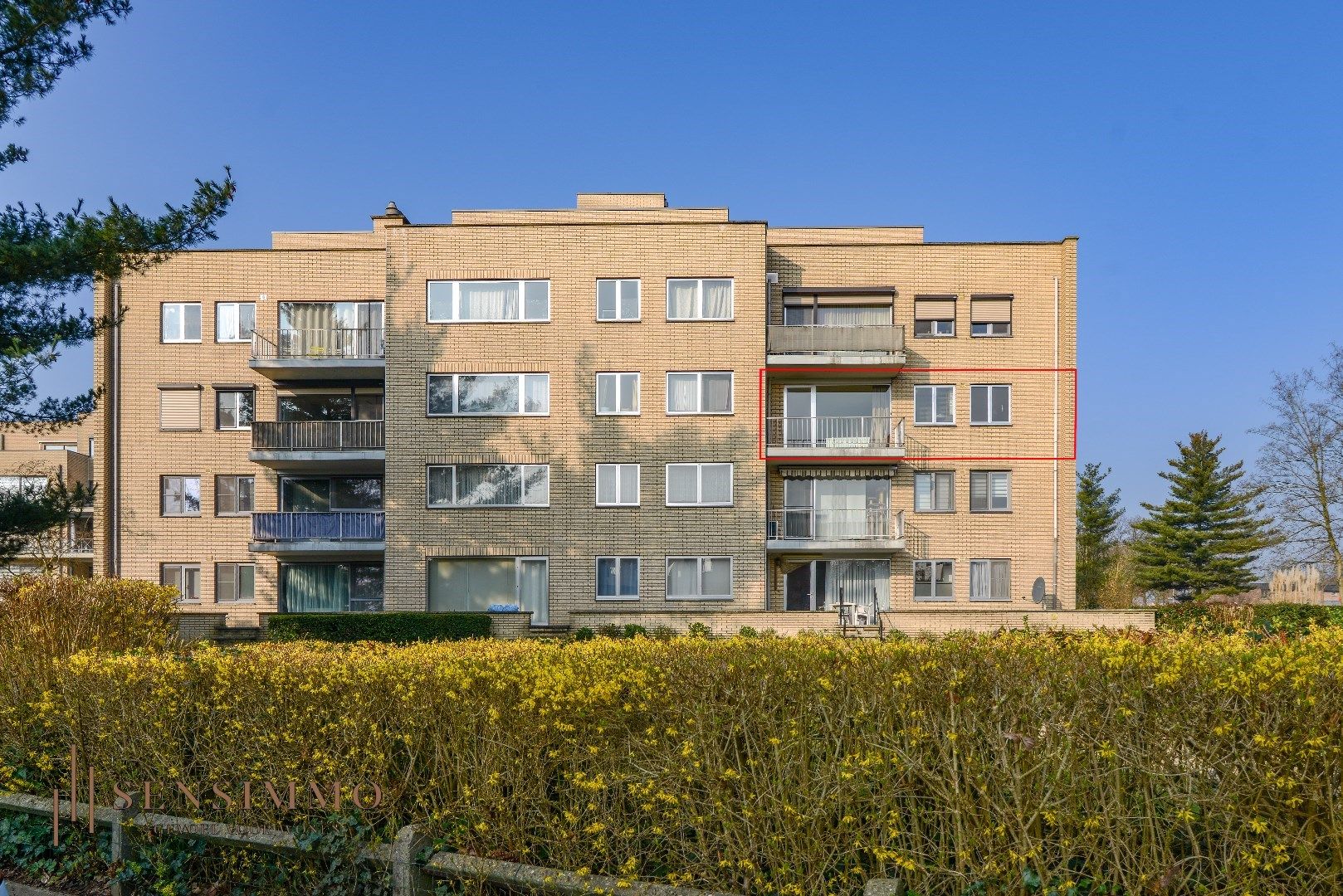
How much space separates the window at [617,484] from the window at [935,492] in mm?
8485

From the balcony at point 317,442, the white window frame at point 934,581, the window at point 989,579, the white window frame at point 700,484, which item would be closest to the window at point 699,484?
the white window frame at point 700,484

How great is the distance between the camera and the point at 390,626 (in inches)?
853

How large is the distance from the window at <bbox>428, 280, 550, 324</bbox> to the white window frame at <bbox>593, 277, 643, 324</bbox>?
4.73 feet

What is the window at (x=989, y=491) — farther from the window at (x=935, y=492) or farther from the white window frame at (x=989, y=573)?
the white window frame at (x=989, y=573)

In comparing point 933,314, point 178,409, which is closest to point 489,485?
point 178,409

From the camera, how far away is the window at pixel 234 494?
91.1 feet

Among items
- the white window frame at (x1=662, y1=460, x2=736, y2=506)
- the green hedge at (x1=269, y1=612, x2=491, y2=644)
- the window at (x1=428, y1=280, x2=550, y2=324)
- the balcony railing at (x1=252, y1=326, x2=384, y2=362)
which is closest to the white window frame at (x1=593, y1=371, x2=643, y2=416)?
the white window frame at (x1=662, y1=460, x2=736, y2=506)

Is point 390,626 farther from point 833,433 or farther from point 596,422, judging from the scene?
point 833,433

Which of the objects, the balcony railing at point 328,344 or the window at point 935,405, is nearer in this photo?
the balcony railing at point 328,344

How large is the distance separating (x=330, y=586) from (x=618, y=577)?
30.5 feet

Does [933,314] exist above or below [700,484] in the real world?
above

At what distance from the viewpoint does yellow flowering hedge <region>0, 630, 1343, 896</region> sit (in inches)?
155

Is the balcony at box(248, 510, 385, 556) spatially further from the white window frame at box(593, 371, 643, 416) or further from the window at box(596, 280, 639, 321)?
the window at box(596, 280, 639, 321)

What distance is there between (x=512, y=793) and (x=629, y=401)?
2089 cm
